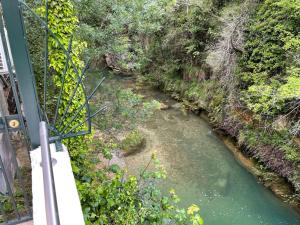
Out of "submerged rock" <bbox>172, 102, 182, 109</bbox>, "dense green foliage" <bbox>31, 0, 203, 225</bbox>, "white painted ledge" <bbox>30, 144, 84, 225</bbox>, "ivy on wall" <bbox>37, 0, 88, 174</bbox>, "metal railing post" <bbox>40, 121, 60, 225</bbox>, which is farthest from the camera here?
"submerged rock" <bbox>172, 102, 182, 109</bbox>

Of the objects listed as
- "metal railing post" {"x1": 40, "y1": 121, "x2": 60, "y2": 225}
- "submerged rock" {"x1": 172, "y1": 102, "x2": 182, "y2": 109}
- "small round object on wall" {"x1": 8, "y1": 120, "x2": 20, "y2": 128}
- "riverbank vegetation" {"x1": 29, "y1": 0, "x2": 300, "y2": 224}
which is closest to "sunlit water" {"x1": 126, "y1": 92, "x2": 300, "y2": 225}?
"riverbank vegetation" {"x1": 29, "y1": 0, "x2": 300, "y2": 224}

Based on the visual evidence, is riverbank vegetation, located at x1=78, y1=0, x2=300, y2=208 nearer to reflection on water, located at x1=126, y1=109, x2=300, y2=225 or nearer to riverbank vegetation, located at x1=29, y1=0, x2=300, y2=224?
riverbank vegetation, located at x1=29, y1=0, x2=300, y2=224

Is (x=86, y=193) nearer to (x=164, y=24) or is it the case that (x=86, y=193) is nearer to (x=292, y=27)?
(x=292, y=27)

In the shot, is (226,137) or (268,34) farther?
(226,137)

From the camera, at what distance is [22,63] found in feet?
5.38

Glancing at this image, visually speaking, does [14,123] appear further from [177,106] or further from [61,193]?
[177,106]

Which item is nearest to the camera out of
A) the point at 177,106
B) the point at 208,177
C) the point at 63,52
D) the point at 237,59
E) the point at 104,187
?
the point at 104,187

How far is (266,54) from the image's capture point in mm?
6973

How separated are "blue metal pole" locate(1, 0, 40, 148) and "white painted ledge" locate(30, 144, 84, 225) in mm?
192

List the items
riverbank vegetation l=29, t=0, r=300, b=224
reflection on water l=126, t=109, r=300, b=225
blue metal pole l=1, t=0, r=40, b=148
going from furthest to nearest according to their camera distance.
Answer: reflection on water l=126, t=109, r=300, b=225, riverbank vegetation l=29, t=0, r=300, b=224, blue metal pole l=1, t=0, r=40, b=148

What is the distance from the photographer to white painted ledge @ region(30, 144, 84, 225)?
128 cm

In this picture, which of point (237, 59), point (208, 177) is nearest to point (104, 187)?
point (208, 177)

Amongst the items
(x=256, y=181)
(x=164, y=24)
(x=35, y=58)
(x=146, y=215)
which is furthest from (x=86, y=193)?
(x=164, y=24)

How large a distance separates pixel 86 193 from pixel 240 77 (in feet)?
20.5
